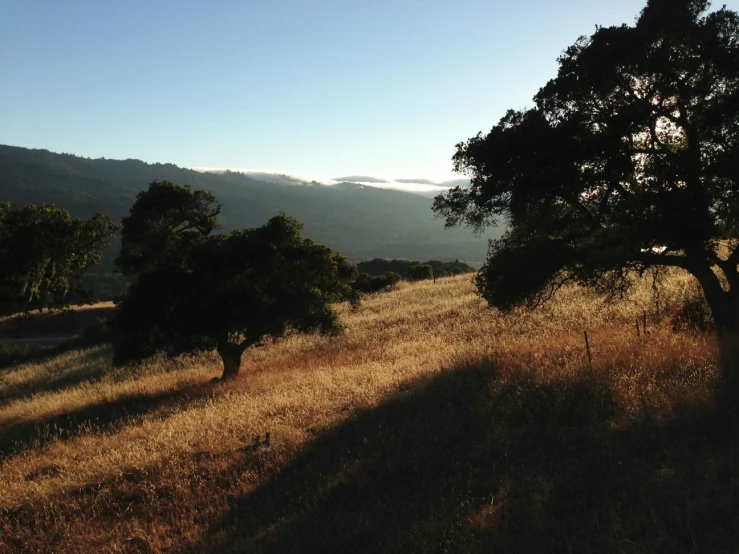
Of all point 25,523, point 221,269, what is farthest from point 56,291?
point 25,523

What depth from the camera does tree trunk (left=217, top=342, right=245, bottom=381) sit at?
17750 millimetres

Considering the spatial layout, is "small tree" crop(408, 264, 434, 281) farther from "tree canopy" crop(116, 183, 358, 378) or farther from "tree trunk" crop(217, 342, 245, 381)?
"tree trunk" crop(217, 342, 245, 381)

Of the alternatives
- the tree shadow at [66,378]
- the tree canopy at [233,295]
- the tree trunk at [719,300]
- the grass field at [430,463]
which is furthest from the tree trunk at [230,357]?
the tree trunk at [719,300]

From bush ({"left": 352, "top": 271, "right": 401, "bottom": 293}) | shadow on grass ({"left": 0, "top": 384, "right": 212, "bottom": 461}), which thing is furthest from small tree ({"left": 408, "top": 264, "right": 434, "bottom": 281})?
shadow on grass ({"left": 0, "top": 384, "right": 212, "bottom": 461})

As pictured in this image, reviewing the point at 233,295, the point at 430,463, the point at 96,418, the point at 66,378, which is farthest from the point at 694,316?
the point at 66,378

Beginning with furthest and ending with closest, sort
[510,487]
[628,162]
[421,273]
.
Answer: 1. [421,273]
2. [628,162]
3. [510,487]

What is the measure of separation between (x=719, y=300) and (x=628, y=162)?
3960 mm

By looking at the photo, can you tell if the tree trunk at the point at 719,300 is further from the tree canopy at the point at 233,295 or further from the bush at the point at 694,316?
the tree canopy at the point at 233,295

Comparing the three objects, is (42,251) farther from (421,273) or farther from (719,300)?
(421,273)

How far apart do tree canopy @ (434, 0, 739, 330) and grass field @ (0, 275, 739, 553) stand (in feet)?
6.68

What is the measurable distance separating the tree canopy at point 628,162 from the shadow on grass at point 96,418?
9.82m

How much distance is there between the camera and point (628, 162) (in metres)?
11.5

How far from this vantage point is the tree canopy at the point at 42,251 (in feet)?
53.2

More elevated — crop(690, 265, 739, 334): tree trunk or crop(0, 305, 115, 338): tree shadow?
crop(690, 265, 739, 334): tree trunk
